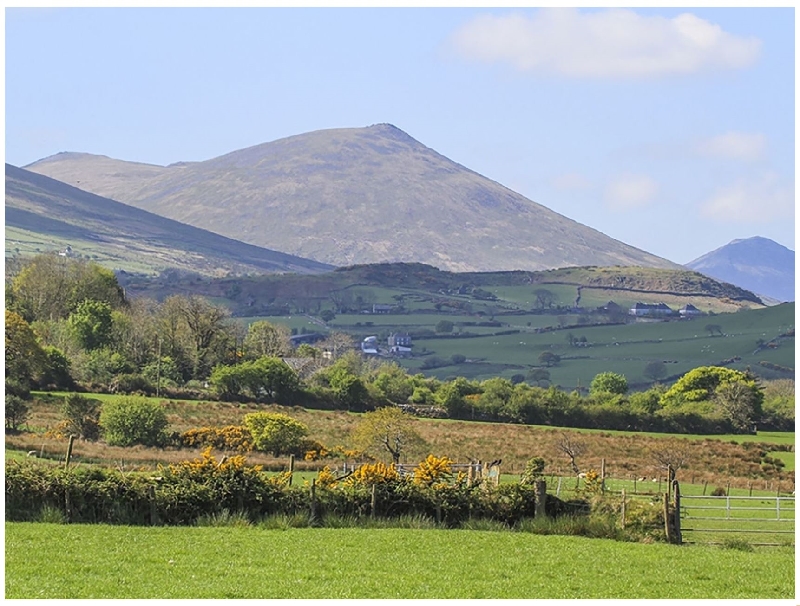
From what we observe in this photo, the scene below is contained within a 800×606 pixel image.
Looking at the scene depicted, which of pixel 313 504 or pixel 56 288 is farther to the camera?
pixel 56 288

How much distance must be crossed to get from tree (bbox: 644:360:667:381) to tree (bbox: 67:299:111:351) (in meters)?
73.8

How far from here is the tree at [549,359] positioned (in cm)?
15362

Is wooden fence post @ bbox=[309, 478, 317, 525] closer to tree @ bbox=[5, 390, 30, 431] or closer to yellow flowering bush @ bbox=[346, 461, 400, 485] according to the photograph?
yellow flowering bush @ bbox=[346, 461, 400, 485]

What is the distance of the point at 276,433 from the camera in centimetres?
5497

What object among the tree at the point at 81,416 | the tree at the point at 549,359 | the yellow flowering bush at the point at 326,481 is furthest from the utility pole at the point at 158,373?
the tree at the point at 549,359

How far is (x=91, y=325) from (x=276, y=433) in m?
31.9

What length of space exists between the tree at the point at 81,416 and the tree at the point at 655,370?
9062 centimetres

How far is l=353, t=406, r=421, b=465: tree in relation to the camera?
182 ft

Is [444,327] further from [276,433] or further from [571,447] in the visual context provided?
[276,433]

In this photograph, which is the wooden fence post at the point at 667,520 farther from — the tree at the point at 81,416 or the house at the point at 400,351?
the house at the point at 400,351

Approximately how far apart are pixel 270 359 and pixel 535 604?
62133mm

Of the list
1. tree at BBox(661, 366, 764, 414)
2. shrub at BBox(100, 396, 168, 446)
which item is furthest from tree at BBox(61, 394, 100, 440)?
tree at BBox(661, 366, 764, 414)

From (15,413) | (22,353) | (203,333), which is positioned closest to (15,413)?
(15,413)

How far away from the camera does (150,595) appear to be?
15.4 meters
